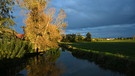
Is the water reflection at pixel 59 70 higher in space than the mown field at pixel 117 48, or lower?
lower

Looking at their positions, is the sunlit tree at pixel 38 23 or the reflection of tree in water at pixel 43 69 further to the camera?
the sunlit tree at pixel 38 23

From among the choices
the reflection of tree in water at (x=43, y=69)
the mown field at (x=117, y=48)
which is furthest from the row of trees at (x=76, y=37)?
the reflection of tree in water at (x=43, y=69)

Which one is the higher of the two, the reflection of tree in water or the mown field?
the mown field

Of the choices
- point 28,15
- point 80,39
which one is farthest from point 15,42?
point 80,39

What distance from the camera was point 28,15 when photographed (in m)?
52.4

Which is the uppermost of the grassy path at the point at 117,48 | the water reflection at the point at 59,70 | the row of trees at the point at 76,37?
the row of trees at the point at 76,37

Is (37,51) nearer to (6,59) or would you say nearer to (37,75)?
(6,59)

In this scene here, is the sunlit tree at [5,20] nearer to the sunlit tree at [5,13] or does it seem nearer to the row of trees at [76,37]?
the sunlit tree at [5,13]

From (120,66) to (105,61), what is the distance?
4946 millimetres

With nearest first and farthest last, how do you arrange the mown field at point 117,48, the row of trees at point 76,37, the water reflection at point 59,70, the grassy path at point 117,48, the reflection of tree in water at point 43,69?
the water reflection at point 59,70, the reflection of tree in water at point 43,69, the grassy path at point 117,48, the mown field at point 117,48, the row of trees at point 76,37

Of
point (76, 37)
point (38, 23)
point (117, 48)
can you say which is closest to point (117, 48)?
point (117, 48)

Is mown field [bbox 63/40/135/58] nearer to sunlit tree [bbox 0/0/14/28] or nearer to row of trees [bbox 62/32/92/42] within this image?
sunlit tree [bbox 0/0/14/28]

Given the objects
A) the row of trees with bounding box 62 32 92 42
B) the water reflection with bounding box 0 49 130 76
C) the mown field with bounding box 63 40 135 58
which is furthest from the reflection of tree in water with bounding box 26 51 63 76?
the row of trees with bounding box 62 32 92 42

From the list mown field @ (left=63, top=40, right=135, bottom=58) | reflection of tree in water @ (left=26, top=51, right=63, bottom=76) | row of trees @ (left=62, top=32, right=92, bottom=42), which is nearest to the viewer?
reflection of tree in water @ (left=26, top=51, right=63, bottom=76)
